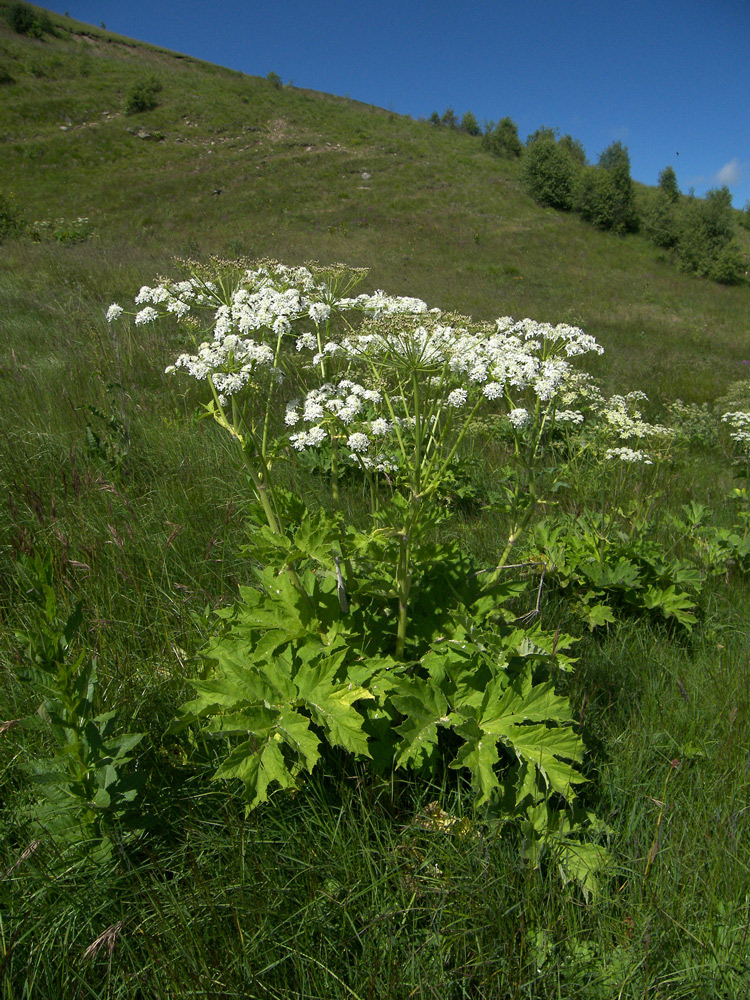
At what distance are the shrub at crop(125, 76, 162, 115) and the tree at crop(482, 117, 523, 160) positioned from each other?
35.4 metres

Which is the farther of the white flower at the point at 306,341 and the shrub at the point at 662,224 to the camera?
the shrub at the point at 662,224

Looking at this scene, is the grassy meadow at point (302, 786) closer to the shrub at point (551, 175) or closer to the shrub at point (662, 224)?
the shrub at point (662, 224)

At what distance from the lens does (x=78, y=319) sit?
7719 mm

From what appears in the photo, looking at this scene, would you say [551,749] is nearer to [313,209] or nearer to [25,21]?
[313,209]

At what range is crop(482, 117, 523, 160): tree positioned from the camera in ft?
202

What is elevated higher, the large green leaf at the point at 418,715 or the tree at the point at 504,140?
the tree at the point at 504,140

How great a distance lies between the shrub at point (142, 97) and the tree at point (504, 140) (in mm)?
35376

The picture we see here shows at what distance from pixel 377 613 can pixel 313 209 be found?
39.0 m

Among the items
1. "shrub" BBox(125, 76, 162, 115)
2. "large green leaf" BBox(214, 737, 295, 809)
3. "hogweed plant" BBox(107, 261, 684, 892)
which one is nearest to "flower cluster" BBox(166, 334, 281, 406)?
"hogweed plant" BBox(107, 261, 684, 892)

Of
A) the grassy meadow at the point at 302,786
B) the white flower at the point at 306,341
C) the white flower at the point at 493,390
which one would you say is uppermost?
A: the white flower at the point at 306,341

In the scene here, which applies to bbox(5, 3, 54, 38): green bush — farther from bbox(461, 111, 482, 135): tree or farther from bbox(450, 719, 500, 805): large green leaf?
bbox(450, 719, 500, 805): large green leaf

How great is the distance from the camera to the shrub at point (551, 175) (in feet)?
142

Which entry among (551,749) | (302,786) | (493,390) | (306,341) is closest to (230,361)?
(306,341)

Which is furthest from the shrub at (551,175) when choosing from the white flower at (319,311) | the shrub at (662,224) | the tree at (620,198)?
the white flower at (319,311)
